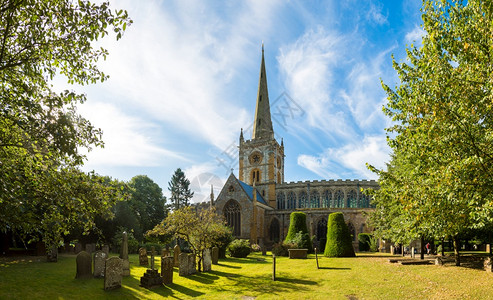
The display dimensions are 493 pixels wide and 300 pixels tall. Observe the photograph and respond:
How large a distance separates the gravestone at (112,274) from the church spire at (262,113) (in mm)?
40745

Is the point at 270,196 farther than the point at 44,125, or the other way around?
the point at 270,196

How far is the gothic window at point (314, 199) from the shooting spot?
47878mm

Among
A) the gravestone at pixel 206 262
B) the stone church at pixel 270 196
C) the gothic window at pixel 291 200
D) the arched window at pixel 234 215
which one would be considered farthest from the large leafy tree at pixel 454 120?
the gothic window at pixel 291 200

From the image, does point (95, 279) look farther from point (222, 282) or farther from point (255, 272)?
point (255, 272)

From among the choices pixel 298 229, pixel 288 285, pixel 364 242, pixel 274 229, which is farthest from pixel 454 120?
pixel 274 229

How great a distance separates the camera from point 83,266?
14.0 meters

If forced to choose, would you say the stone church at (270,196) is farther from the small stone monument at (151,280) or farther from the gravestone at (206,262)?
the small stone monument at (151,280)

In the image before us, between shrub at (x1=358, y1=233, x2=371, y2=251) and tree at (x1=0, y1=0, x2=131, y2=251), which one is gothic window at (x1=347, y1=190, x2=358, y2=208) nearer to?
shrub at (x1=358, y1=233, x2=371, y2=251)

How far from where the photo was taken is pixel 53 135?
304 inches

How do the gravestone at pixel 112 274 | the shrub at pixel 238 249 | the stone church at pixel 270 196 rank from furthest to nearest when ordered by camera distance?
1. the stone church at pixel 270 196
2. the shrub at pixel 238 249
3. the gravestone at pixel 112 274

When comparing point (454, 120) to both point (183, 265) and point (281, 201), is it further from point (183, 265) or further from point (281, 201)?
point (281, 201)

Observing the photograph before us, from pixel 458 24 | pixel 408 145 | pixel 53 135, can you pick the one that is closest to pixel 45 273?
pixel 53 135

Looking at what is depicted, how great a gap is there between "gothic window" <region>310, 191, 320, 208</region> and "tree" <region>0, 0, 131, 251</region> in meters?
42.3

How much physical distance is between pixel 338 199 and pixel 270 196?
10.7 meters
